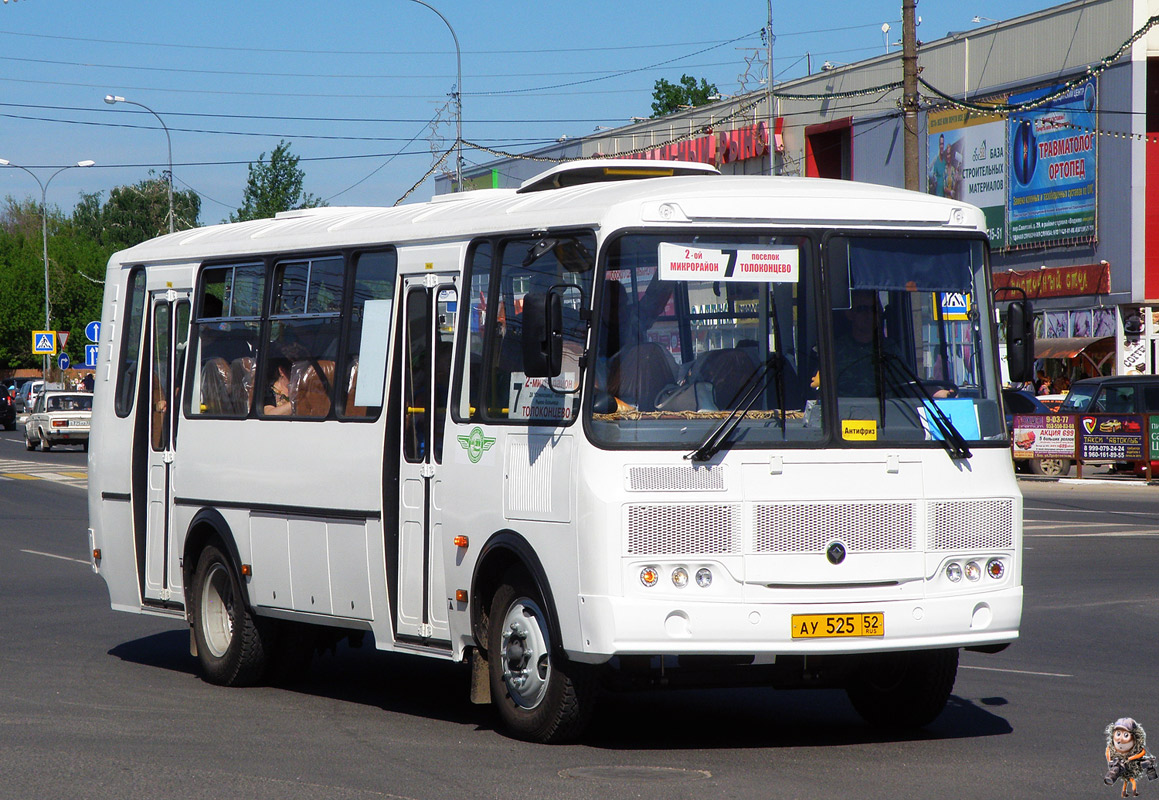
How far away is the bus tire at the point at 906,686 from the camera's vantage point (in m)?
8.49

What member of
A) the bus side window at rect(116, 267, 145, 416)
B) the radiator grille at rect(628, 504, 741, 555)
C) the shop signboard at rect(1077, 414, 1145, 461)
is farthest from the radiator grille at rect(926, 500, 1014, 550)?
the shop signboard at rect(1077, 414, 1145, 461)

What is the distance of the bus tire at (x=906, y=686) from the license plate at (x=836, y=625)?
70cm

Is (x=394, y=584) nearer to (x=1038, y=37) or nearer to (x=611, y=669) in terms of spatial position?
(x=611, y=669)

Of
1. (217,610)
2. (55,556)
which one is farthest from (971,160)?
(217,610)

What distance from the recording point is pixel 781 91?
53.6 metres

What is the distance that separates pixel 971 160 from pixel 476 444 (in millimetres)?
37487

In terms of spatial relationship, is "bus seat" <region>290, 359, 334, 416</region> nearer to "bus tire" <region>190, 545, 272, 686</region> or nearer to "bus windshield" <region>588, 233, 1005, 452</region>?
"bus tire" <region>190, 545, 272, 686</region>

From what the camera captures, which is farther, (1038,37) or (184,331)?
(1038,37)

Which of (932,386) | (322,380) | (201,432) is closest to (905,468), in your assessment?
(932,386)

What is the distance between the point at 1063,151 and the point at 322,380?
33.5 meters

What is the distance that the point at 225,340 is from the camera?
10.9 m

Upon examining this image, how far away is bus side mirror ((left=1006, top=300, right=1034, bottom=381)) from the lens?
8.47m

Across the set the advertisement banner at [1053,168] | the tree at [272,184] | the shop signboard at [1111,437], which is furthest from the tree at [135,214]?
the shop signboard at [1111,437]

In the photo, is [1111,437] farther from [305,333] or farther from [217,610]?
[305,333]
